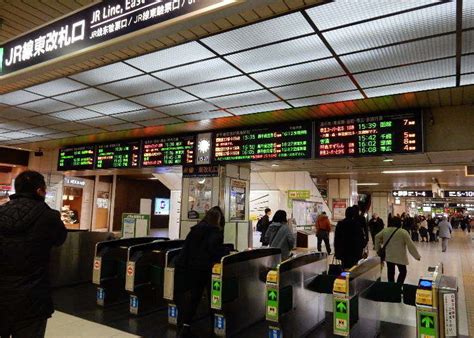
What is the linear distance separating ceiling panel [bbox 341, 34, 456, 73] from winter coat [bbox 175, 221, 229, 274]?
2226 mm

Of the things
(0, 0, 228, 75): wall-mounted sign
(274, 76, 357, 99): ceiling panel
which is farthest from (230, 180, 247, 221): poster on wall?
(0, 0, 228, 75): wall-mounted sign

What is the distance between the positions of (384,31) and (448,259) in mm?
10775

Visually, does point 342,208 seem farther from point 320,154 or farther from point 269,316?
→ point 269,316

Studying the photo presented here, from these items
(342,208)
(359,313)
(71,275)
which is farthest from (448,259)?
(71,275)

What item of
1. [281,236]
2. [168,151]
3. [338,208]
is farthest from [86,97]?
[338,208]

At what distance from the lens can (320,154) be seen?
5777 millimetres

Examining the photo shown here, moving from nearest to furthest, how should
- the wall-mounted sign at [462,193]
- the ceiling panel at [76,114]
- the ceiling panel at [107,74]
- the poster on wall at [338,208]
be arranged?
the ceiling panel at [107,74] < the ceiling panel at [76,114] < the poster on wall at [338,208] < the wall-mounted sign at [462,193]

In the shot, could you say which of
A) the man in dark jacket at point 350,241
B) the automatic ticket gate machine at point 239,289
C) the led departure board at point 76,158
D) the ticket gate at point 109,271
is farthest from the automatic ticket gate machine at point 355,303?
the led departure board at point 76,158

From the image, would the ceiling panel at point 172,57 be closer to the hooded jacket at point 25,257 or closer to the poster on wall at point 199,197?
the hooded jacket at point 25,257

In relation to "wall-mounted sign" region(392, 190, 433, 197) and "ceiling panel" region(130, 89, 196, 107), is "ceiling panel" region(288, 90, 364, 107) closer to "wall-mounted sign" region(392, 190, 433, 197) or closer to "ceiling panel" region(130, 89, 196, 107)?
"ceiling panel" region(130, 89, 196, 107)

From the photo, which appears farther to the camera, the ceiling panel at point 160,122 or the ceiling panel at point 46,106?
the ceiling panel at point 160,122

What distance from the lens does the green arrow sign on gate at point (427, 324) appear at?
2.60m

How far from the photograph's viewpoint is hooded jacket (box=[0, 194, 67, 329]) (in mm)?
2102

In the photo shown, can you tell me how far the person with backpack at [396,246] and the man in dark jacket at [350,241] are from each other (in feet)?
2.14
